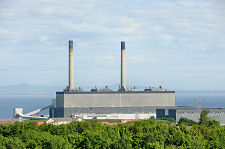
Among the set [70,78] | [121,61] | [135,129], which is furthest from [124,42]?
[135,129]

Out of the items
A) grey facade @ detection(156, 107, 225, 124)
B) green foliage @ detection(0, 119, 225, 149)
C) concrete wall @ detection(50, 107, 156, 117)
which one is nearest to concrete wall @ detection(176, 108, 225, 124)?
grey facade @ detection(156, 107, 225, 124)

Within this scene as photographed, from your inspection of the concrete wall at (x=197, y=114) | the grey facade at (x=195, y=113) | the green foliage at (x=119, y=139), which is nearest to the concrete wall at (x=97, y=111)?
the grey facade at (x=195, y=113)

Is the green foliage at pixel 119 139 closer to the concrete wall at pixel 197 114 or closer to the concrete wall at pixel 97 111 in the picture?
the concrete wall at pixel 197 114

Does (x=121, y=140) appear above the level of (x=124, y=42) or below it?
below

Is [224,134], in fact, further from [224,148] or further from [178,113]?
[178,113]

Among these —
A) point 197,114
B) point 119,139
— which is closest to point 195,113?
point 197,114

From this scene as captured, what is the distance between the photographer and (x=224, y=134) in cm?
6694

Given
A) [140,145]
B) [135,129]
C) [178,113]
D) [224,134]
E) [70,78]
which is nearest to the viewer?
[140,145]

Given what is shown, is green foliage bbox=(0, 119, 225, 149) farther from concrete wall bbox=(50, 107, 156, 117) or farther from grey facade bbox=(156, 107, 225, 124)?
concrete wall bbox=(50, 107, 156, 117)

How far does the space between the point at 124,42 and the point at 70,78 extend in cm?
2415

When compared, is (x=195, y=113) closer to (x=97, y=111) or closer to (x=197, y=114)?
(x=197, y=114)

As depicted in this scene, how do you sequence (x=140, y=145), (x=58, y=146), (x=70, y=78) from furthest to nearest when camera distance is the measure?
(x=70, y=78) → (x=140, y=145) → (x=58, y=146)

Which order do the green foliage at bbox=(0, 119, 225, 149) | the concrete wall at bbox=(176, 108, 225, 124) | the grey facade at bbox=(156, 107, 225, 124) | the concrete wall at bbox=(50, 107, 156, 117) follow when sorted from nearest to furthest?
the green foliage at bbox=(0, 119, 225, 149) < the grey facade at bbox=(156, 107, 225, 124) < the concrete wall at bbox=(176, 108, 225, 124) < the concrete wall at bbox=(50, 107, 156, 117)

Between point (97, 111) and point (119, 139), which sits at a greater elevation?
point (119, 139)
